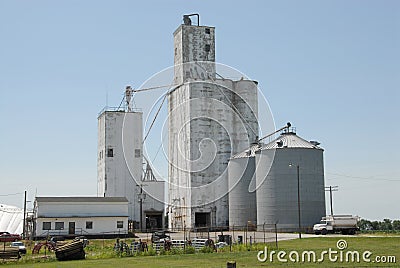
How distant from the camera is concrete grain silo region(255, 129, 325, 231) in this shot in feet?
195

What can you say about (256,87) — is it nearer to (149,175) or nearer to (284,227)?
(149,175)

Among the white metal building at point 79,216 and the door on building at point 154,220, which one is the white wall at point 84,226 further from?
the door on building at point 154,220

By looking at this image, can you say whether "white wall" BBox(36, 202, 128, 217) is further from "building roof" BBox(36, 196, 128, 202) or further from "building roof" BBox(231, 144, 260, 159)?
"building roof" BBox(231, 144, 260, 159)

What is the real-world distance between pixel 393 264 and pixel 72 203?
153 ft

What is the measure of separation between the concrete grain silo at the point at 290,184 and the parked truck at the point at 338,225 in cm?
436

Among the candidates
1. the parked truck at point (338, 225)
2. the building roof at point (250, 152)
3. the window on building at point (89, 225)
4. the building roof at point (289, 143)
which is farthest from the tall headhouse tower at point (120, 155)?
the parked truck at point (338, 225)

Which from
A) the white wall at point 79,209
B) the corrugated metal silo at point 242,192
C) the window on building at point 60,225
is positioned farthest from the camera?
the corrugated metal silo at point 242,192

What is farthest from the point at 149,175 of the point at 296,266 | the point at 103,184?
the point at 296,266

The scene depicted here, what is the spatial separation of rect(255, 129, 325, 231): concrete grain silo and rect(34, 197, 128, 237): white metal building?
15624 mm

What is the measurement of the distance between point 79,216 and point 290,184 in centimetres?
2277

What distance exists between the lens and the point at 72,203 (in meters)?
65.0

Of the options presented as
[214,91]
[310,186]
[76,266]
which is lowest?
[76,266]

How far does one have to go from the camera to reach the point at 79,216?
211 feet

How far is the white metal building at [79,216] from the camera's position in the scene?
2477 inches
